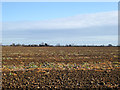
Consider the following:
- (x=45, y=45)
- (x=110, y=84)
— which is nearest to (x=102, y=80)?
(x=110, y=84)

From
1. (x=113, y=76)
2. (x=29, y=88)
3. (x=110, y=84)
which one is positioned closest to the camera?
(x=29, y=88)

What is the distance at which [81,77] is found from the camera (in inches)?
445

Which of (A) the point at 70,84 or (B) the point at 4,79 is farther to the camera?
(B) the point at 4,79

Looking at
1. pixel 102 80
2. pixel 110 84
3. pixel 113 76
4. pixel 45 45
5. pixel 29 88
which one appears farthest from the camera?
pixel 45 45

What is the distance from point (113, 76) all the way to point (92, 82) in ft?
7.00

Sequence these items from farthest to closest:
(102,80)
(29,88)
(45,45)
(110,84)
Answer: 1. (45,45)
2. (102,80)
3. (110,84)
4. (29,88)

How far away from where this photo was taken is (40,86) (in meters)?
9.57

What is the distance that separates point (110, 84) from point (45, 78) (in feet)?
11.7

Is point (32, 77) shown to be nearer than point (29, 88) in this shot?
No

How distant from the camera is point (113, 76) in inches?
462

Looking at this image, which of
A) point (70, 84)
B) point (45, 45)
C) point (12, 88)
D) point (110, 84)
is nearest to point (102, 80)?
point (110, 84)

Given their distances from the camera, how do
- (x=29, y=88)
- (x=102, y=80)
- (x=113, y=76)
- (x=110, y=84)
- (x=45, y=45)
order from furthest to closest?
(x=45, y=45) < (x=113, y=76) < (x=102, y=80) < (x=110, y=84) < (x=29, y=88)

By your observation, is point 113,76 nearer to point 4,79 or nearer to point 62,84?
point 62,84

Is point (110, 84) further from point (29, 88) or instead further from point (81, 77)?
point (29, 88)
